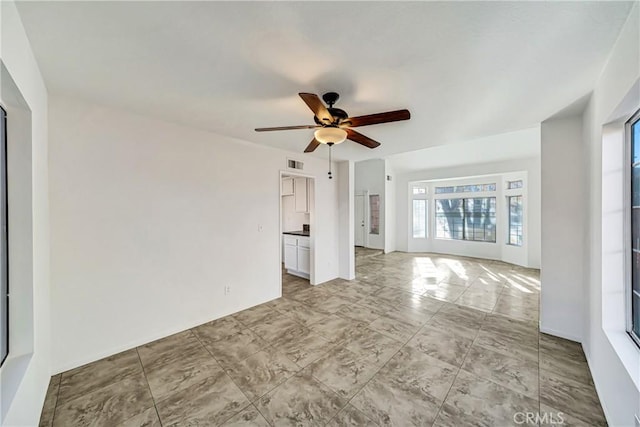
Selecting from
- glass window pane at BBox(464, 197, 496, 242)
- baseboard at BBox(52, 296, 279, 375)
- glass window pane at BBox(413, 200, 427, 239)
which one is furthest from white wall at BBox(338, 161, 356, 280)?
glass window pane at BBox(464, 197, 496, 242)

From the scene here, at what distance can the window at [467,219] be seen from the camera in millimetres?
6867

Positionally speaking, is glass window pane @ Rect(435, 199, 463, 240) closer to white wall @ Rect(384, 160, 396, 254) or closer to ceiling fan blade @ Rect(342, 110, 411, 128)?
white wall @ Rect(384, 160, 396, 254)

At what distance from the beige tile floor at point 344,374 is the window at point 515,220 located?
11.3 ft

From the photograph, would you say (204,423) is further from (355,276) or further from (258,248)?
(355,276)

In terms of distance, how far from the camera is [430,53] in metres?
1.58

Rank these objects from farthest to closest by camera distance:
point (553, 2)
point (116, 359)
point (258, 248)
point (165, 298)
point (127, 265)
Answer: point (258, 248)
point (165, 298)
point (127, 265)
point (116, 359)
point (553, 2)

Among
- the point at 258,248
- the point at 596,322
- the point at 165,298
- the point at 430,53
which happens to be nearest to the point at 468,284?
the point at 596,322

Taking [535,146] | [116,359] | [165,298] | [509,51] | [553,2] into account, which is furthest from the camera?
[535,146]

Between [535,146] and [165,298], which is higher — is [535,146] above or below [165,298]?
above

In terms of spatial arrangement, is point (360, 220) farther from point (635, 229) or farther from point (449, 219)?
point (635, 229)

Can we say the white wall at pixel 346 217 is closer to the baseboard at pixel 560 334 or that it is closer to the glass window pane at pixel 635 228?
the baseboard at pixel 560 334

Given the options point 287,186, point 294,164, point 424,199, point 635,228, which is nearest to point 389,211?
point 424,199

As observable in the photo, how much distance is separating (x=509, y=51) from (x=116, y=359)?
4187mm

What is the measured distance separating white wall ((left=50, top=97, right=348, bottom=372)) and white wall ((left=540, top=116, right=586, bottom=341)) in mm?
3660
